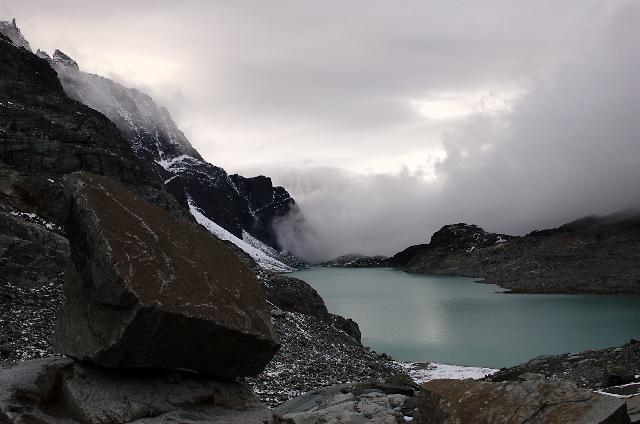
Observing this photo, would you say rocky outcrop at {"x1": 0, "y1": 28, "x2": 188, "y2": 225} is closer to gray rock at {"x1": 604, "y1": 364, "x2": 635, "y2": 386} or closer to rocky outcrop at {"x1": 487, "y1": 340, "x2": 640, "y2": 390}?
rocky outcrop at {"x1": 487, "y1": 340, "x2": 640, "y2": 390}

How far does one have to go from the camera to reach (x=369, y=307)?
350 ft

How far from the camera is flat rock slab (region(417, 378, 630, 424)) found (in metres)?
8.45

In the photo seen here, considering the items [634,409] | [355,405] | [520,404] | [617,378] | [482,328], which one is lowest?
[482,328]

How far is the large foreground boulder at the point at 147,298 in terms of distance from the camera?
370 inches

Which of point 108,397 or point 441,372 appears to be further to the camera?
point 441,372

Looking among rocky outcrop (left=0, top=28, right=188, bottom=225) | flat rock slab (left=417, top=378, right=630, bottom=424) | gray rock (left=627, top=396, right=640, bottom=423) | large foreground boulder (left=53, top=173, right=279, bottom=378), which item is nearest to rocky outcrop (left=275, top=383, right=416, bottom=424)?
large foreground boulder (left=53, top=173, right=279, bottom=378)

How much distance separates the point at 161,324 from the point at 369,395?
351 inches

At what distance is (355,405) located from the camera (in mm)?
14961

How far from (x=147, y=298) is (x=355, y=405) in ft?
26.7

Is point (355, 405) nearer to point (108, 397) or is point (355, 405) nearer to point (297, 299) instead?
point (108, 397)

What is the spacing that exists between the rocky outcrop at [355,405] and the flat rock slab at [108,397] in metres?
2.06

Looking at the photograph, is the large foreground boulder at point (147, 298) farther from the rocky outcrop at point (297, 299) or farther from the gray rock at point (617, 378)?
the rocky outcrop at point (297, 299)


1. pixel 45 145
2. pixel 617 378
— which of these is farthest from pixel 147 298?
pixel 45 145

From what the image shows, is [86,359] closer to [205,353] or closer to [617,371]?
[205,353]
